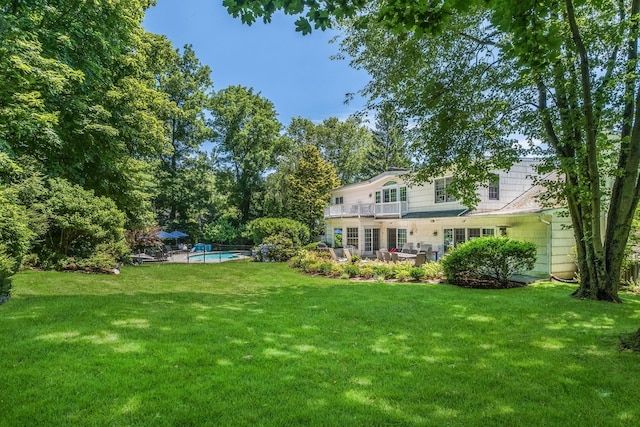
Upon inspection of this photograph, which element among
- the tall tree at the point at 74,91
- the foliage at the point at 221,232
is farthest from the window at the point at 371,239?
the tall tree at the point at 74,91

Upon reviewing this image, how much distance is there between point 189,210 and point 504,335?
29827 mm

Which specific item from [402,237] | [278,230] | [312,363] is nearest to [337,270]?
[278,230]

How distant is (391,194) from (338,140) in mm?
19241

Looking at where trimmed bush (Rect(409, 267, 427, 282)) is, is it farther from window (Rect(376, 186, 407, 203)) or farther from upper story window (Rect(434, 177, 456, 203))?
window (Rect(376, 186, 407, 203))

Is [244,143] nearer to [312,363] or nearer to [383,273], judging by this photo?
[383,273]

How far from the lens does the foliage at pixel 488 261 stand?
11.7 m

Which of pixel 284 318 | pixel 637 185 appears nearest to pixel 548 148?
pixel 637 185

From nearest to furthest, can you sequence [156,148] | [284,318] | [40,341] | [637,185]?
1. [40,341]
2. [284,318]
3. [637,185]
4. [156,148]

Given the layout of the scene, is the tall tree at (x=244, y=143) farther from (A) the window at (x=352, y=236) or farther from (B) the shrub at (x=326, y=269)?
(B) the shrub at (x=326, y=269)

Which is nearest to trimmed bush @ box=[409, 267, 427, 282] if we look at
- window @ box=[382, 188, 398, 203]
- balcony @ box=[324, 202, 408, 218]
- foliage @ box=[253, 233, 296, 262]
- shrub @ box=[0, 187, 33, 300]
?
balcony @ box=[324, 202, 408, 218]

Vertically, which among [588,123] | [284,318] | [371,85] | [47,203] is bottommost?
[284,318]

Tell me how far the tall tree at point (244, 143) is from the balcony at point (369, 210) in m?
8.91

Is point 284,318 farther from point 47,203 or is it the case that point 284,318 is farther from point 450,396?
point 47,203

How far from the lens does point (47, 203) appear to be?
42.6 feet
